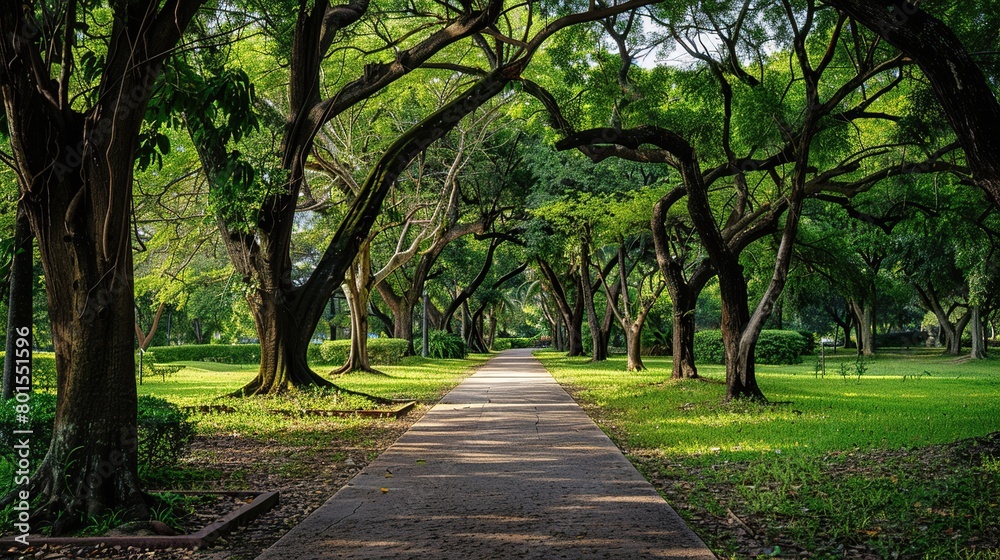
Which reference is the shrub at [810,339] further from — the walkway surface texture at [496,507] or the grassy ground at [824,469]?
the walkway surface texture at [496,507]

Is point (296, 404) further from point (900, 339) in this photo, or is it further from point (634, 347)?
point (900, 339)

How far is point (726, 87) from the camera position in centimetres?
1259

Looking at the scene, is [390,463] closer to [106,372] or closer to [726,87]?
[106,372]

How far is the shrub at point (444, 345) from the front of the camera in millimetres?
34906

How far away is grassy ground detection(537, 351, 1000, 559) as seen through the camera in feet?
15.5

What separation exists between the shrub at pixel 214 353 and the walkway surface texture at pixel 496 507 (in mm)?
28116

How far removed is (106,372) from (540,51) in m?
15.5

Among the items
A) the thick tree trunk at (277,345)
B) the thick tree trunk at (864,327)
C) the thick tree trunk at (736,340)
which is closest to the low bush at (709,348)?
the thick tree trunk at (864,327)

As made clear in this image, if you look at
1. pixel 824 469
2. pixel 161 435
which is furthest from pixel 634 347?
pixel 161 435

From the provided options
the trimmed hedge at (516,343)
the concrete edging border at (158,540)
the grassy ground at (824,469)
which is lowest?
the trimmed hedge at (516,343)

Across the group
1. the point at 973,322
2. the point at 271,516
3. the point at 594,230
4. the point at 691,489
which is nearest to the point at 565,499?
the point at 691,489

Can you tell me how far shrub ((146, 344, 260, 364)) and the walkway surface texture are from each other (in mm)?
28116

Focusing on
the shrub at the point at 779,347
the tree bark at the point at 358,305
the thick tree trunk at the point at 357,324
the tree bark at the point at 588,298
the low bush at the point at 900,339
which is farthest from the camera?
the low bush at the point at 900,339

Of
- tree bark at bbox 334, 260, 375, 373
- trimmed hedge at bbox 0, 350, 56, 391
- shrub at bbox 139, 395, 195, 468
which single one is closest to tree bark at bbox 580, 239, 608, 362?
tree bark at bbox 334, 260, 375, 373
